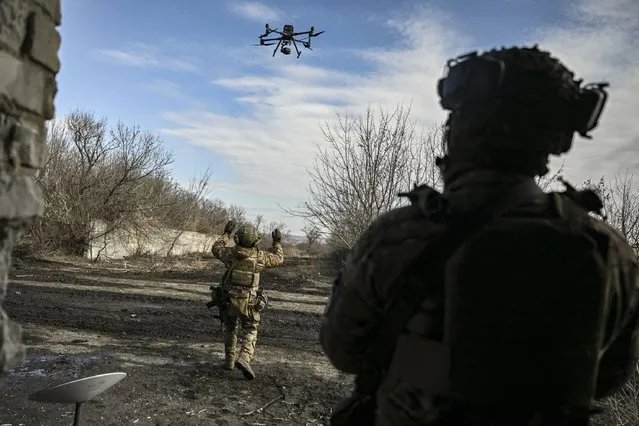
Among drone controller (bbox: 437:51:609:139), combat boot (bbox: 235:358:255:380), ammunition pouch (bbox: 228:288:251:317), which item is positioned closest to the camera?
drone controller (bbox: 437:51:609:139)

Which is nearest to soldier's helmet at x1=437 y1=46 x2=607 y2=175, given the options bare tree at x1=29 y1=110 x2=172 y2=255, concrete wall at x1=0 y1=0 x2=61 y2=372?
concrete wall at x1=0 y1=0 x2=61 y2=372

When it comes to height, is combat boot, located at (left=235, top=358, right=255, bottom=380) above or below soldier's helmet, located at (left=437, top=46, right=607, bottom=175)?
below

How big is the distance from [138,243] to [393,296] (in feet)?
74.6

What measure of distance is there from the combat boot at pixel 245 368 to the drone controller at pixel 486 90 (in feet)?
A: 16.0

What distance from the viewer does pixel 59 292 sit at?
11.4 meters

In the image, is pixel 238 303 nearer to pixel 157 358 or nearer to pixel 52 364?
pixel 157 358

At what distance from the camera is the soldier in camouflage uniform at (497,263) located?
1.52 meters

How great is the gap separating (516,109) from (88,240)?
2085 centimetres

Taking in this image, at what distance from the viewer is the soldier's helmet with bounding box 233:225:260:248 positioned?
6.18 meters

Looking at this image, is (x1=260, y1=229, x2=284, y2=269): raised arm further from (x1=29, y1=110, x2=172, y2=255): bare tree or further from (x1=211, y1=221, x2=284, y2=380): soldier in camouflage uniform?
(x1=29, y1=110, x2=172, y2=255): bare tree

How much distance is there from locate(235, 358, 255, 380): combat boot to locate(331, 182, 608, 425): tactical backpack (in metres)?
4.72

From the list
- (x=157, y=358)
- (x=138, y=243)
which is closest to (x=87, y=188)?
(x=138, y=243)

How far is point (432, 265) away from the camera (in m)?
1.57

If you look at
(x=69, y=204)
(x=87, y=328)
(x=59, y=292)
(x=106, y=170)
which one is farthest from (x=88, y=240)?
(x=87, y=328)
